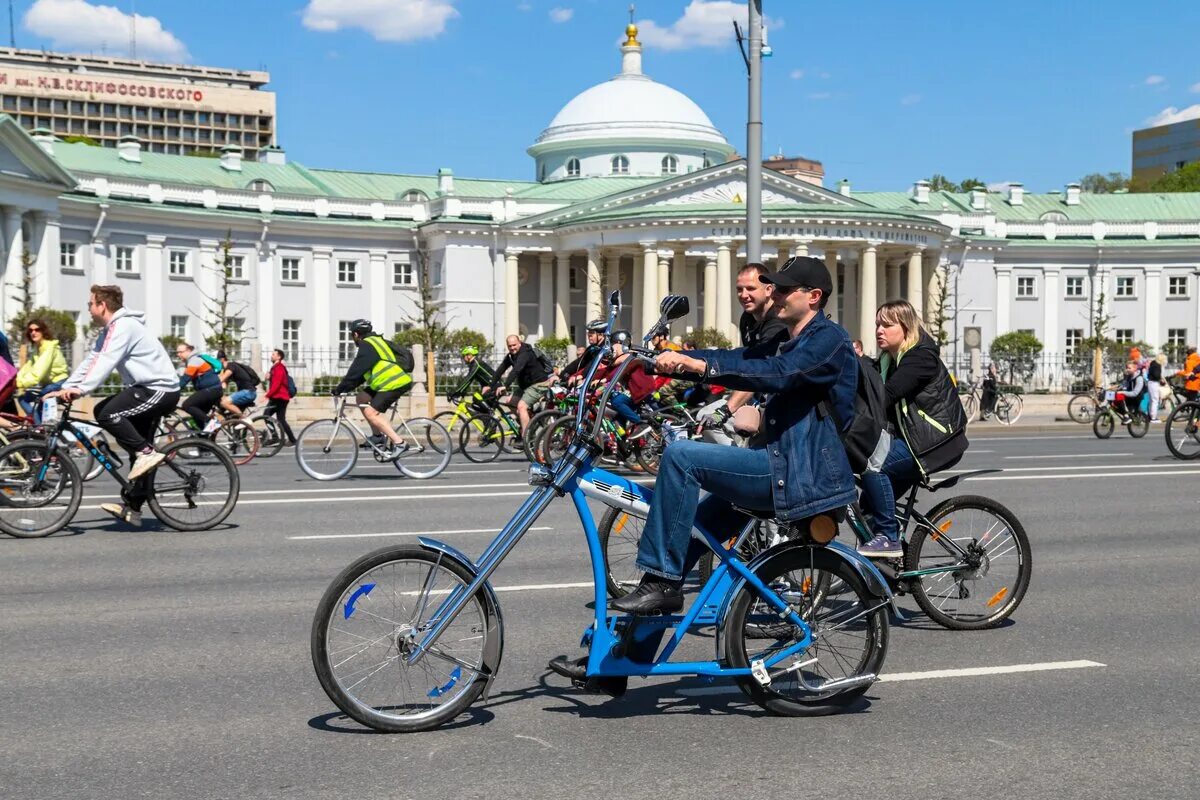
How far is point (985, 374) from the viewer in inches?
1806

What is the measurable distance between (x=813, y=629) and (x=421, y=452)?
12497mm

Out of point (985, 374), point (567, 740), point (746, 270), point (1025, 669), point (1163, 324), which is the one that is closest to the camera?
point (567, 740)

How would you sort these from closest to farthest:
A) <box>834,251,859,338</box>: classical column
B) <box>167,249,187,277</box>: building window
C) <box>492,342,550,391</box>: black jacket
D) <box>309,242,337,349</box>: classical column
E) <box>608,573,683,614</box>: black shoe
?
<box>608,573,683,614</box>: black shoe, <box>492,342,550,391</box>: black jacket, <box>167,249,187,277</box>: building window, <box>309,242,337,349</box>: classical column, <box>834,251,859,338</box>: classical column

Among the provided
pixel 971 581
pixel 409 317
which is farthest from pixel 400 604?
pixel 409 317

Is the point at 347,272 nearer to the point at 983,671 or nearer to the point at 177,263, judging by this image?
the point at 177,263

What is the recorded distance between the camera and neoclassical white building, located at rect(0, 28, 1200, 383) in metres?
68.8

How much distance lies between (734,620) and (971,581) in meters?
2.74

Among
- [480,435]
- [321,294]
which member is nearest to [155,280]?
[321,294]

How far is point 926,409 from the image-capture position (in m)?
8.25

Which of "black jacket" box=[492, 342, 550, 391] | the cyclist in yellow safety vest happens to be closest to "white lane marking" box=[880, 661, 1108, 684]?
the cyclist in yellow safety vest

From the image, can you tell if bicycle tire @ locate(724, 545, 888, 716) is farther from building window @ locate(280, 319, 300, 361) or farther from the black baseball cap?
building window @ locate(280, 319, 300, 361)

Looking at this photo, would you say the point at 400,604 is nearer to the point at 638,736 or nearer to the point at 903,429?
the point at 638,736

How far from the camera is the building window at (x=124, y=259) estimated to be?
6812 centimetres

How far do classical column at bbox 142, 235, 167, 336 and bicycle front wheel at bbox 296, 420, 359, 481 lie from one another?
5384 cm
